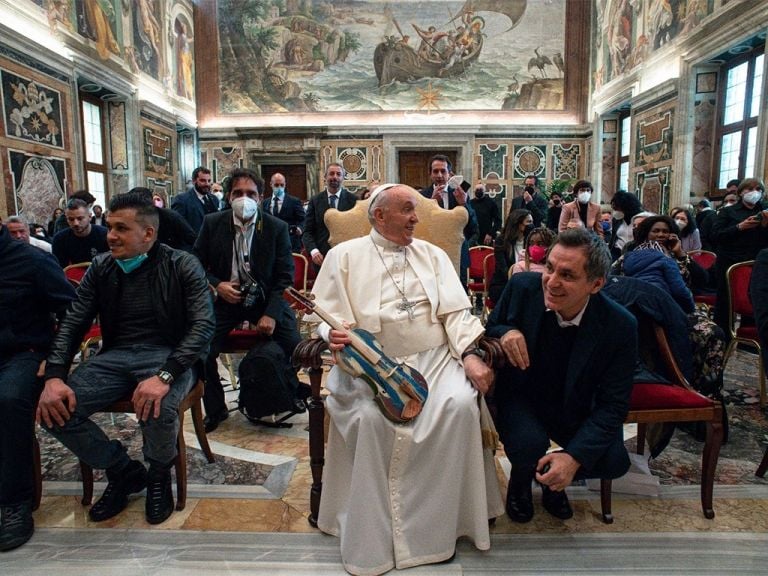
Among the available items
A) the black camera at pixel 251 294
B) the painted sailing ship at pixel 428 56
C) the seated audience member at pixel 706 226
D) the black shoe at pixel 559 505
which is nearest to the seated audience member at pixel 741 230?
the seated audience member at pixel 706 226

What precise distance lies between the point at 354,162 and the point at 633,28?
7.65 metres

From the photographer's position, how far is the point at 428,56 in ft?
48.3

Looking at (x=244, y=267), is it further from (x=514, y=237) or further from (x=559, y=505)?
(x=514, y=237)

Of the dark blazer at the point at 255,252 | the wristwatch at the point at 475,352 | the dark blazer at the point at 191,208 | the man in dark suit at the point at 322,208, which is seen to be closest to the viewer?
the wristwatch at the point at 475,352

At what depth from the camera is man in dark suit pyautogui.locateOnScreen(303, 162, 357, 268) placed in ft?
17.0

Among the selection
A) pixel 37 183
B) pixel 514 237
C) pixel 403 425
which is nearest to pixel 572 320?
pixel 403 425

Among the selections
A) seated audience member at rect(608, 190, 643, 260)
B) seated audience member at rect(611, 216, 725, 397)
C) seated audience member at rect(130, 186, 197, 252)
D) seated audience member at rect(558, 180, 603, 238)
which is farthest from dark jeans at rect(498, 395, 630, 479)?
seated audience member at rect(558, 180, 603, 238)

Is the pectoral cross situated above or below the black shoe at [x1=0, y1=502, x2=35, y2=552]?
above

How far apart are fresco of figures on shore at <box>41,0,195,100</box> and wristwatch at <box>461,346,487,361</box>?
9.41 meters

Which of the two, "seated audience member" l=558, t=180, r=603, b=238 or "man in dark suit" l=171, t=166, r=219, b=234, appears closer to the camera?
"man in dark suit" l=171, t=166, r=219, b=234

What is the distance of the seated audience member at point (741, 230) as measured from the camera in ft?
14.7

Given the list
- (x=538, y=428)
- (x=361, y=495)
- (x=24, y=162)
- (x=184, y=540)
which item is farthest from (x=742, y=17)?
(x=24, y=162)

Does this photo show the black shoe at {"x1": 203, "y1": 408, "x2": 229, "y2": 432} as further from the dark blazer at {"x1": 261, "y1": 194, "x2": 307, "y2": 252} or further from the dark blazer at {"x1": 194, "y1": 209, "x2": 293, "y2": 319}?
the dark blazer at {"x1": 261, "y1": 194, "x2": 307, "y2": 252}

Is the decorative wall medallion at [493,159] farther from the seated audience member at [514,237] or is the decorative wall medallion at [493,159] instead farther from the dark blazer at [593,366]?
the dark blazer at [593,366]
